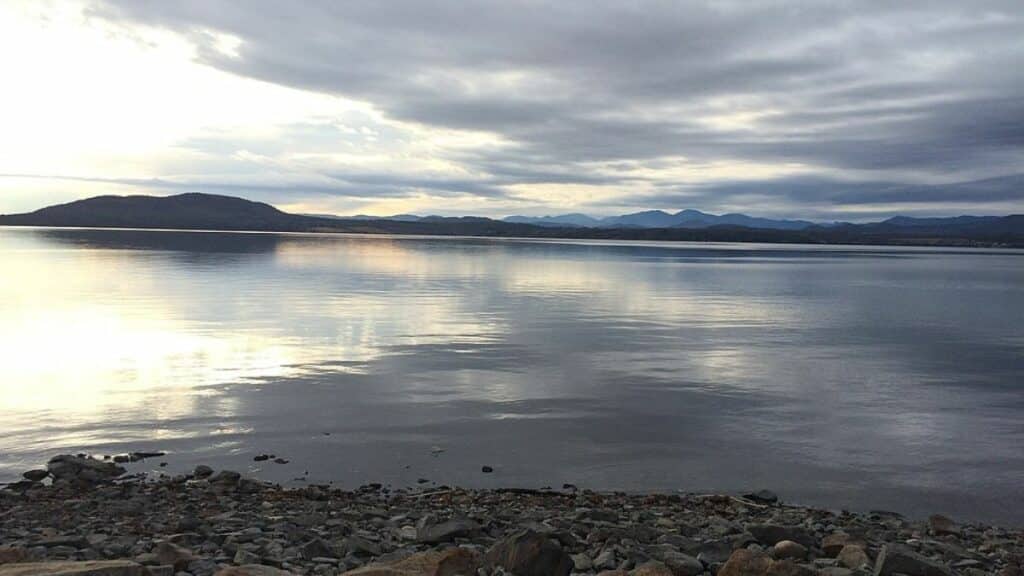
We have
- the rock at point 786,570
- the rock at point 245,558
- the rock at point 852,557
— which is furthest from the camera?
the rock at point 852,557

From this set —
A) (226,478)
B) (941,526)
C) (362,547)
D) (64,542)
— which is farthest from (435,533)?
(941,526)

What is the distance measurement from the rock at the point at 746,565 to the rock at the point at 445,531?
130 inches

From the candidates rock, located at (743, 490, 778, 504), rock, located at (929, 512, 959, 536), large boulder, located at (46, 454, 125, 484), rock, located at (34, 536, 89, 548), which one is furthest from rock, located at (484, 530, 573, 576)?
large boulder, located at (46, 454, 125, 484)

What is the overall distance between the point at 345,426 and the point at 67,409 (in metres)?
7.09

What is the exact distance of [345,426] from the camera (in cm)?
1719

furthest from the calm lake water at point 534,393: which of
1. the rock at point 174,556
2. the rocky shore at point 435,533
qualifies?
the rock at point 174,556

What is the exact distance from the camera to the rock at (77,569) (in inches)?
286

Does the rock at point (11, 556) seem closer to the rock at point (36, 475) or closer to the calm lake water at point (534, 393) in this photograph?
the calm lake water at point (534, 393)

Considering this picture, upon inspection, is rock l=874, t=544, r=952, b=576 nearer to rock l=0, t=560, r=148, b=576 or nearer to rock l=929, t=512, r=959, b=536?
rock l=929, t=512, r=959, b=536

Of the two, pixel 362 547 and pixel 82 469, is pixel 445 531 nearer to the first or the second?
pixel 362 547

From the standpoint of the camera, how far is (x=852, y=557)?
30.3 ft

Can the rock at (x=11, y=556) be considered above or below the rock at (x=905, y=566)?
above

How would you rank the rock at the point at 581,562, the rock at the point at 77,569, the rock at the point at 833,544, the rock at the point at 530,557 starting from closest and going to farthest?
the rock at the point at 77,569
the rock at the point at 530,557
the rock at the point at 581,562
the rock at the point at 833,544

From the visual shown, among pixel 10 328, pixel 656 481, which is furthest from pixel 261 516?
pixel 10 328
